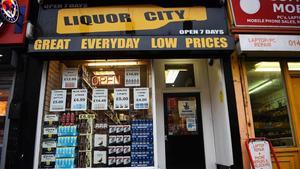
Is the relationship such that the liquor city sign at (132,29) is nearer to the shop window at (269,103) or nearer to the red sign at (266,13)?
the red sign at (266,13)

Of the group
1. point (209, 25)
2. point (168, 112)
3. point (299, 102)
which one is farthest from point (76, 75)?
point (299, 102)

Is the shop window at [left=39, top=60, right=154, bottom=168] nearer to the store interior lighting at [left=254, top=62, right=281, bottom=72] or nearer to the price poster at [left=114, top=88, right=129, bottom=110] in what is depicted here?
the price poster at [left=114, top=88, right=129, bottom=110]

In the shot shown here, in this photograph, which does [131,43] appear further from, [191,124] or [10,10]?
[191,124]

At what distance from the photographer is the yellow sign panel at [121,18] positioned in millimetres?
5402

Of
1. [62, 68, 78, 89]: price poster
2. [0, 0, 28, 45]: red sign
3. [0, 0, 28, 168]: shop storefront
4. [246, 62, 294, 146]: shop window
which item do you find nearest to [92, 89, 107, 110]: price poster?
[62, 68, 78, 89]: price poster

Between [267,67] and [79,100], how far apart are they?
13.9 ft

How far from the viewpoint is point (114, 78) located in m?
5.66

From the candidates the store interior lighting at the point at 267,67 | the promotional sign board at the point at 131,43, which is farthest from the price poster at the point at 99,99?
the store interior lighting at the point at 267,67

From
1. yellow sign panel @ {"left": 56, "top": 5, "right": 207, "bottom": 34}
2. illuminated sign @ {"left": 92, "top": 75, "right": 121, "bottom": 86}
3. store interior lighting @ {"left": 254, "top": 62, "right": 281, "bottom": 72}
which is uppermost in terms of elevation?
yellow sign panel @ {"left": 56, "top": 5, "right": 207, "bottom": 34}

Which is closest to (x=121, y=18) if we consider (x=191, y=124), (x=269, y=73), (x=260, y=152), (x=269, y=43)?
(x=191, y=124)

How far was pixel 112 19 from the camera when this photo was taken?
549cm

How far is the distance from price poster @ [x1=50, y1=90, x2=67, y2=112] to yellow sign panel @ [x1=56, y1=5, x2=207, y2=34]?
49.8 inches

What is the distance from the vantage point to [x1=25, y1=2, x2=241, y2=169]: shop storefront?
202 inches

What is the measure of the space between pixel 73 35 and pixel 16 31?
44.7 inches
